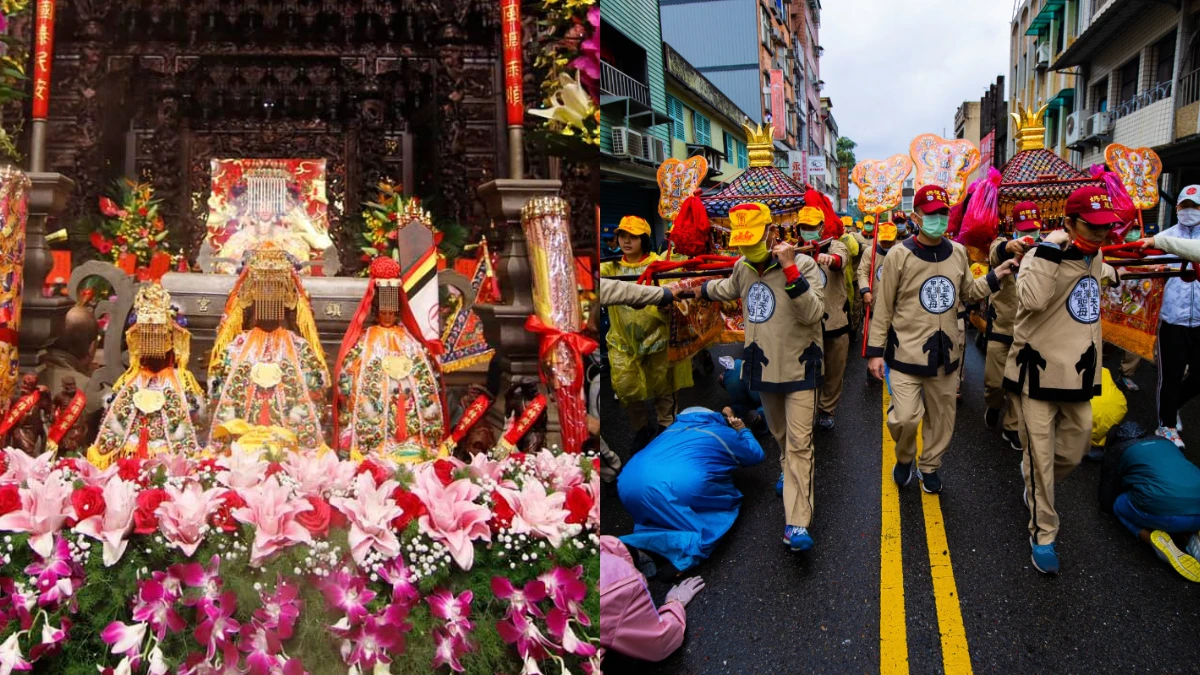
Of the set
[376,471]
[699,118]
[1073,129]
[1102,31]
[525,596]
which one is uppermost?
[1102,31]

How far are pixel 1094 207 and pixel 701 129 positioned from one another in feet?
78.2

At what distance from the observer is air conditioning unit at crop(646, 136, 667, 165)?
19141 mm

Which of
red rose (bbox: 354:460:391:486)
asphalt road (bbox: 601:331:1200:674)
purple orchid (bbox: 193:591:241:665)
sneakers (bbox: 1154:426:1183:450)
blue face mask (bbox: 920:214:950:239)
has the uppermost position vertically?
blue face mask (bbox: 920:214:950:239)

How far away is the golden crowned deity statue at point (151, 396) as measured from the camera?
161 inches

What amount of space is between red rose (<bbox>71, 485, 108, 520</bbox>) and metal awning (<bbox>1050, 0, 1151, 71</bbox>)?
2063 cm

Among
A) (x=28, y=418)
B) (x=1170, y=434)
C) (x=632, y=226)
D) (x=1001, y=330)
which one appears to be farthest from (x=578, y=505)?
(x=1001, y=330)

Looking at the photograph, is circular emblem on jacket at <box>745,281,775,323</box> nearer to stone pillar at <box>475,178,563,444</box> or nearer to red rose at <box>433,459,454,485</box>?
stone pillar at <box>475,178,563,444</box>

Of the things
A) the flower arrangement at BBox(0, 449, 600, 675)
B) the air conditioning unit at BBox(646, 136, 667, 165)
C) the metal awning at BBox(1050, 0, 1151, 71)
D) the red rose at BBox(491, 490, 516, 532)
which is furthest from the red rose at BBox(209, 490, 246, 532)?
the metal awning at BBox(1050, 0, 1151, 71)

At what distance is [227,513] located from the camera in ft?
9.48

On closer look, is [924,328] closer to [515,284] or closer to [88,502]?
[515,284]

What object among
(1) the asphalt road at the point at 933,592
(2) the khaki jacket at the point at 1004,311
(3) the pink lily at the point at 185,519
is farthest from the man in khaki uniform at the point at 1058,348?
(3) the pink lily at the point at 185,519

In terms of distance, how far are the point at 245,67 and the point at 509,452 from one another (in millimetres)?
2264

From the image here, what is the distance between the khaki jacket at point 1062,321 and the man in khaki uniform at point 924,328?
55 cm

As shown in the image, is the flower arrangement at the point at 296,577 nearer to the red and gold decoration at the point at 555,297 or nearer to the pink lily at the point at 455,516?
the pink lily at the point at 455,516
